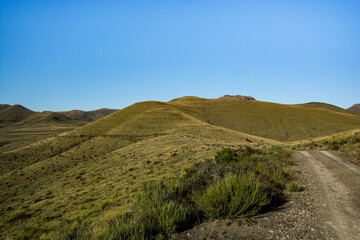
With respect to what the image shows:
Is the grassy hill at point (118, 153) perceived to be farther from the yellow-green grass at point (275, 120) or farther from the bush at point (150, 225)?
the bush at point (150, 225)

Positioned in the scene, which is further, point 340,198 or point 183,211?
point 340,198

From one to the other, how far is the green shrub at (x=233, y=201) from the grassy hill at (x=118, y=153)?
439cm

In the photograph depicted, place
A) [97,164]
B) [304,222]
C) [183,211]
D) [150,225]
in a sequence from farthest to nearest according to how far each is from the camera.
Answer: [97,164] → [183,211] → [304,222] → [150,225]

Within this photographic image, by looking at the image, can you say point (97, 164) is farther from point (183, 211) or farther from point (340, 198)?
point (340, 198)

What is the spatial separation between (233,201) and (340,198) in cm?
401

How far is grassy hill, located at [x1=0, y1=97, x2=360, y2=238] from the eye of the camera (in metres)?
15.8

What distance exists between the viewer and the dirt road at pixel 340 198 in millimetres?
4852

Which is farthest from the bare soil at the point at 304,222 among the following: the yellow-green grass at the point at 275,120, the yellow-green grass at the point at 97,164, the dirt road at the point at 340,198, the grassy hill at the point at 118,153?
the yellow-green grass at the point at 275,120

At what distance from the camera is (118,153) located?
1586 inches

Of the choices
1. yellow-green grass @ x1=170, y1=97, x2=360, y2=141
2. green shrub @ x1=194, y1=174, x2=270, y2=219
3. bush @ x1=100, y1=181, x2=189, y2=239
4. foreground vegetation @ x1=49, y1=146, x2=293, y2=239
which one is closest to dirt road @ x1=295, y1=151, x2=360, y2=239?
foreground vegetation @ x1=49, y1=146, x2=293, y2=239

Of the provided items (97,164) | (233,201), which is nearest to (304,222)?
(233,201)

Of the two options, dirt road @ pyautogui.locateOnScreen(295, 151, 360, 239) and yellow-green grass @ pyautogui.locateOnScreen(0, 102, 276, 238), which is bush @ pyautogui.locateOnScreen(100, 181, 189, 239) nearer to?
dirt road @ pyautogui.locateOnScreen(295, 151, 360, 239)

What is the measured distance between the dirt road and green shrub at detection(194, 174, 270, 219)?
1.68 m

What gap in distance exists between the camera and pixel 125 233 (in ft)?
14.8
